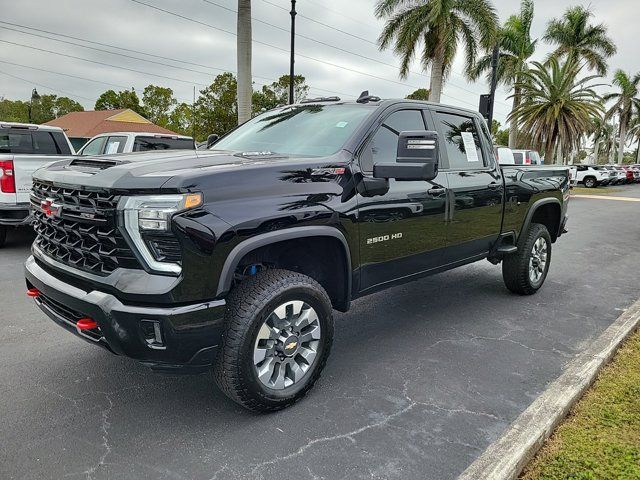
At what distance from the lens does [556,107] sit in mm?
28438

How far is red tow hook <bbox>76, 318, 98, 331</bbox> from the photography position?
→ 8.81 ft

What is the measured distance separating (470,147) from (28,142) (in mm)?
7572

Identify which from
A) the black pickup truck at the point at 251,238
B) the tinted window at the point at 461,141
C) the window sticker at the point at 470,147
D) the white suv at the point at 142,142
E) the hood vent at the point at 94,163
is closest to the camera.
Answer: the black pickup truck at the point at 251,238

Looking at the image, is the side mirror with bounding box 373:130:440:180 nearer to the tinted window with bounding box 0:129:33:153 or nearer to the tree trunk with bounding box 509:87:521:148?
the tinted window with bounding box 0:129:33:153

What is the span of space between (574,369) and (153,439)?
2.90m

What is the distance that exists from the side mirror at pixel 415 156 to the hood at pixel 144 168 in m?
0.75

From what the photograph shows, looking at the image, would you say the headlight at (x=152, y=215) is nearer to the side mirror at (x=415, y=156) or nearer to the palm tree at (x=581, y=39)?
the side mirror at (x=415, y=156)

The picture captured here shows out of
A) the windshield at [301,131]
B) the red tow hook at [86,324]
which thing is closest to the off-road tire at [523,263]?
the windshield at [301,131]

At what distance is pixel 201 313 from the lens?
2.63 meters

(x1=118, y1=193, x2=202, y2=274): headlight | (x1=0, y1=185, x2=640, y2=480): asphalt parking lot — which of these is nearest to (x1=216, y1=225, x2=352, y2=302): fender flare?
(x1=118, y1=193, x2=202, y2=274): headlight

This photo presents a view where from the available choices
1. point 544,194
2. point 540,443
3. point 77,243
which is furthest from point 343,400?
point 544,194

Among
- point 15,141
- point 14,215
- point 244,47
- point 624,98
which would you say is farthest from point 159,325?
point 624,98

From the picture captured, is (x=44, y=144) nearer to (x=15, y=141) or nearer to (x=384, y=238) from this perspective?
(x=15, y=141)

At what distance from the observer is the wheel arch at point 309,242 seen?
A: 271cm
